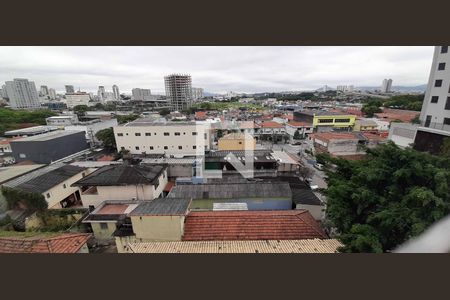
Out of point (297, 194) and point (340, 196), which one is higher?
point (340, 196)

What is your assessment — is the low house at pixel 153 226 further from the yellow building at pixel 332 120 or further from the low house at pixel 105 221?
the yellow building at pixel 332 120

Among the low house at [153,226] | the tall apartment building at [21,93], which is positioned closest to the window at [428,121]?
the low house at [153,226]

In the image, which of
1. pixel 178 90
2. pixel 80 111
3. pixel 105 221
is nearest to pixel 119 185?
pixel 105 221

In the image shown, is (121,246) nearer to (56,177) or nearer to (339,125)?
(56,177)

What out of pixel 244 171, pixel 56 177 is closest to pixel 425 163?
pixel 244 171

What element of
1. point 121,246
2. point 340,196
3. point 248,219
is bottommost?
point 121,246

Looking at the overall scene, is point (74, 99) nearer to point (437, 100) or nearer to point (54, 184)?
point (54, 184)

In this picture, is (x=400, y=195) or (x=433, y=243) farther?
(x=400, y=195)

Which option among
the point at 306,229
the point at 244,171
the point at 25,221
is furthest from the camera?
the point at 244,171
